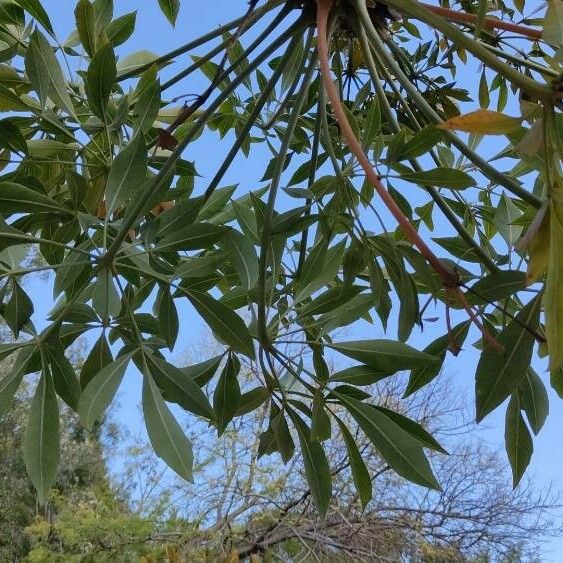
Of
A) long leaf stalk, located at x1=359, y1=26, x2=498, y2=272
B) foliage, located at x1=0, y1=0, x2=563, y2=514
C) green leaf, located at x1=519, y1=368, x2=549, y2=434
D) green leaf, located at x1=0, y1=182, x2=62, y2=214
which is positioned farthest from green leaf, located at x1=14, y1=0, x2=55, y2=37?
green leaf, located at x1=519, y1=368, x2=549, y2=434

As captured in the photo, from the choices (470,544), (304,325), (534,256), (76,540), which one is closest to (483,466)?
(470,544)

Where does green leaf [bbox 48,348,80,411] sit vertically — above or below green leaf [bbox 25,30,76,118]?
below

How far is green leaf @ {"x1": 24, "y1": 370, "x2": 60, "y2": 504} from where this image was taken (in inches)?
20.6

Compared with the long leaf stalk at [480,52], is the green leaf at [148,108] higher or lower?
higher

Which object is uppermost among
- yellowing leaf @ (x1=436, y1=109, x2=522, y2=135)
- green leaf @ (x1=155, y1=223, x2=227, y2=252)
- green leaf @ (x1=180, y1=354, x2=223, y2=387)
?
green leaf @ (x1=155, y1=223, x2=227, y2=252)

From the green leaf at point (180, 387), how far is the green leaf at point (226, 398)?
38mm

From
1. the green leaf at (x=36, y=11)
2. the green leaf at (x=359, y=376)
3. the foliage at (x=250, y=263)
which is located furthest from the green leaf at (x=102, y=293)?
the green leaf at (x=36, y=11)

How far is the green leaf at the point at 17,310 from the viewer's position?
0.61m

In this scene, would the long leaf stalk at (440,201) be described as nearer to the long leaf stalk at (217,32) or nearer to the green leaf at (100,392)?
the long leaf stalk at (217,32)

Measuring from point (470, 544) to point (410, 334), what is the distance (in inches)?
163

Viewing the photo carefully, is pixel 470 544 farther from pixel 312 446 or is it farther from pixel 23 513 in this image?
pixel 23 513

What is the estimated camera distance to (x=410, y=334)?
558mm

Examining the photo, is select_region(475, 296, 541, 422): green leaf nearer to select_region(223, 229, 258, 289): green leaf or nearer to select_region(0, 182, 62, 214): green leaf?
select_region(223, 229, 258, 289): green leaf

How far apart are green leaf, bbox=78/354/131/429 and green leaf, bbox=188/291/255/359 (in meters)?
0.07
